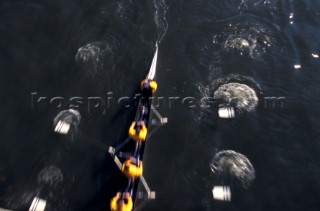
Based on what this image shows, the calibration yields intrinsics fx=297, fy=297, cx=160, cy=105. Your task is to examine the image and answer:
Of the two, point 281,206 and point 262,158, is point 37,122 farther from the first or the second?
point 281,206

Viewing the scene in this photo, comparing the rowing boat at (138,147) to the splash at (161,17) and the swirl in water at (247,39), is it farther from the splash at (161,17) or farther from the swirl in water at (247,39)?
the swirl in water at (247,39)

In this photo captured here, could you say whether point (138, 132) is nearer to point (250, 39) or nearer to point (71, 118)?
point (71, 118)

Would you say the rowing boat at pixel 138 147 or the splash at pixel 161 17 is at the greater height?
the splash at pixel 161 17

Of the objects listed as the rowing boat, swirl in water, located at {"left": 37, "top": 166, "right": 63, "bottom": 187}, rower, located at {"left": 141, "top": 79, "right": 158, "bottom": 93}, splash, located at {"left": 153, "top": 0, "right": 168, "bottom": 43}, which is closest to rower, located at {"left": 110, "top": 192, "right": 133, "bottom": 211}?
the rowing boat

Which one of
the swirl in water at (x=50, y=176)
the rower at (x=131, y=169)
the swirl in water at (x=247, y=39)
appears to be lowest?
the swirl in water at (x=50, y=176)

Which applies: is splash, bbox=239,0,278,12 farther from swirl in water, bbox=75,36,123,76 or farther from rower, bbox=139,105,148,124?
rower, bbox=139,105,148,124

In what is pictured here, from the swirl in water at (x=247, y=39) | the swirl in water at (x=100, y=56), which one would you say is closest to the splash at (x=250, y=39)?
the swirl in water at (x=247, y=39)
